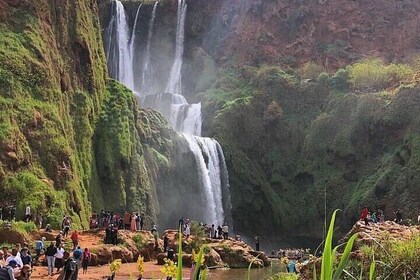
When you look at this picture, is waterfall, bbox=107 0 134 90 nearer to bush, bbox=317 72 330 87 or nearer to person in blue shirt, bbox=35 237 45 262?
bush, bbox=317 72 330 87

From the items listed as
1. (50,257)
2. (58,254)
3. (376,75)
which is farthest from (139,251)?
(376,75)

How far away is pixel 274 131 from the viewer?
5481 cm

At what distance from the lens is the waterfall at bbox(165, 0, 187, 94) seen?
67312mm

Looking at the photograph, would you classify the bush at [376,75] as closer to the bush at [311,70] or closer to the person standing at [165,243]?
the bush at [311,70]

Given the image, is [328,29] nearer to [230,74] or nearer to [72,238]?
[230,74]

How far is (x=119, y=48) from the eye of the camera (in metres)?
64.2

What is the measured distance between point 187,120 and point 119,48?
1524cm

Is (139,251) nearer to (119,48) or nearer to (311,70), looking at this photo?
(311,70)

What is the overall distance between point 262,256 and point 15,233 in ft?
44.1

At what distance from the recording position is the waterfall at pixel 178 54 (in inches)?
2650

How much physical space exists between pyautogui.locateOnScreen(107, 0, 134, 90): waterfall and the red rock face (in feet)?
36.9

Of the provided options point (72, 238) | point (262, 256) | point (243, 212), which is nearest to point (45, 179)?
point (72, 238)

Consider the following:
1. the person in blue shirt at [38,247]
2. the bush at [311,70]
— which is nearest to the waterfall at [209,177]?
the bush at [311,70]

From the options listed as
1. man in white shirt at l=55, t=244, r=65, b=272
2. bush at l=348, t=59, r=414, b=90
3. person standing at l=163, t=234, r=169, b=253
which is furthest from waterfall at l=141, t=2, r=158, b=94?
man in white shirt at l=55, t=244, r=65, b=272
